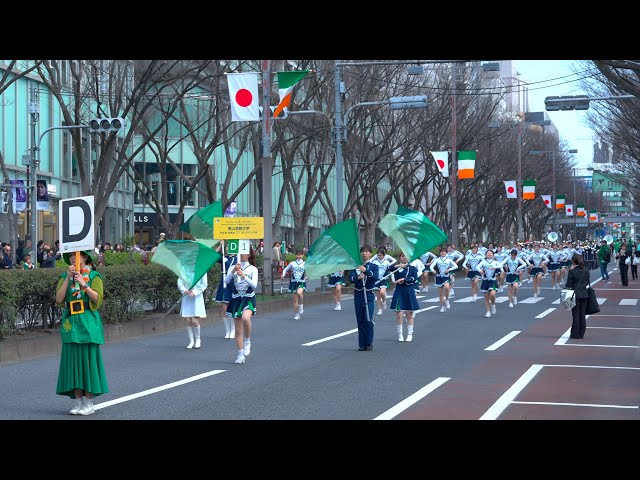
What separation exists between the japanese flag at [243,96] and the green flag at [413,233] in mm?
6833

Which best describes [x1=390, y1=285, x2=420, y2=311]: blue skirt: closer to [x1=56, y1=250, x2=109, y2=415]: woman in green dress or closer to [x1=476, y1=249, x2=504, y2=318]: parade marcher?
[x1=476, y1=249, x2=504, y2=318]: parade marcher

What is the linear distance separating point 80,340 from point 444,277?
64.2ft

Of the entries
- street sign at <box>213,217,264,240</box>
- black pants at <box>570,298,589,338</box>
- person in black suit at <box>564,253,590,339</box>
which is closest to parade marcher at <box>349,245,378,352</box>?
street sign at <box>213,217,264,240</box>

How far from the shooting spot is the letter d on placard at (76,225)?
1080 cm

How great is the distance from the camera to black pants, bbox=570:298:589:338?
19.7m

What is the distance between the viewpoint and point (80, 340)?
1059 cm

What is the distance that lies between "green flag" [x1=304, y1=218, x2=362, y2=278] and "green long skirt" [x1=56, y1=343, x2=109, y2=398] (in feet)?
23.6

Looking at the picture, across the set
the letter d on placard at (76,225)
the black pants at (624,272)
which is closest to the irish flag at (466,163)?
the black pants at (624,272)

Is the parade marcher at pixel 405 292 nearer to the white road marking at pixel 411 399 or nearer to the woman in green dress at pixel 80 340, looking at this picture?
the white road marking at pixel 411 399

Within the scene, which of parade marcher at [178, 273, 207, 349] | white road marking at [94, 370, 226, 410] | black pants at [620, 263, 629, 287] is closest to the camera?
white road marking at [94, 370, 226, 410]

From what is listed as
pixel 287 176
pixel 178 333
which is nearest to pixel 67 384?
pixel 178 333

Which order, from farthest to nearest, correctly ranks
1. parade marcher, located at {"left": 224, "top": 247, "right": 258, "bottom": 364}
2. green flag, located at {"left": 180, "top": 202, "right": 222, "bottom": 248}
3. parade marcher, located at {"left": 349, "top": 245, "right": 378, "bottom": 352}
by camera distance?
green flag, located at {"left": 180, "top": 202, "right": 222, "bottom": 248}
parade marcher, located at {"left": 349, "top": 245, "right": 378, "bottom": 352}
parade marcher, located at {"left": 224, "top": 247, "right": 258, "bottom": 364}

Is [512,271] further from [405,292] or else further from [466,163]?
[466,163]
